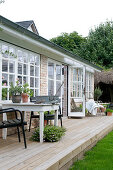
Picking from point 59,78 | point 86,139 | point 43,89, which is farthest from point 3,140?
point 59,78

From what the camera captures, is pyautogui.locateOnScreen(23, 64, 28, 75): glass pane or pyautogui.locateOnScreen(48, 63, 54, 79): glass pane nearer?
pyautogui.locateOnScreen(23, 64, 28, 75): glass pane

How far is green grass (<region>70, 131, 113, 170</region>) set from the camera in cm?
395

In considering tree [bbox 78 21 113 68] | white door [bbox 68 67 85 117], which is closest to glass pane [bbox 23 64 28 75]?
white door [bbox 68 67 85 117]

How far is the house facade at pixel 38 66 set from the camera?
581 centimetres

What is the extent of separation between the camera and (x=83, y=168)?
12.8 ft

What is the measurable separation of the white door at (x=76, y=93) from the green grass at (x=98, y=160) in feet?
14.5

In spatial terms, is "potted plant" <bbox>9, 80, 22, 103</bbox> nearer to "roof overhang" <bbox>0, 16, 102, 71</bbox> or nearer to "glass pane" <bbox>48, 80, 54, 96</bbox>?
"roof overhang" <bbox>0, 16, 102, 71</bbox>

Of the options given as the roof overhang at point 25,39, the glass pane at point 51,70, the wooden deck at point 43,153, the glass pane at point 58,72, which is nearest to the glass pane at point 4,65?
the roof overhang at point 25,39

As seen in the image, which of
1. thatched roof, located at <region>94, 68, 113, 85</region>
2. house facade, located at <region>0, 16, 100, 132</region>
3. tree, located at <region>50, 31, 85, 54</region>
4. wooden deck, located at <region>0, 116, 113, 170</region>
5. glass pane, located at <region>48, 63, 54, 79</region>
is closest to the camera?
wooden deck, located at <region>0, 116, 113, 170</region>

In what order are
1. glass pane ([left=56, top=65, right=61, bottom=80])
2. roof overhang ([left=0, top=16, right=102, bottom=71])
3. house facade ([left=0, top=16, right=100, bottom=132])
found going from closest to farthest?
roof overhang ([left=0, top=16, right=102, bottom=71]), house facade ([left=0, top=16, right=100, bottom=132]), glass pane ([left=56, top=65, right=61, bottom=80])

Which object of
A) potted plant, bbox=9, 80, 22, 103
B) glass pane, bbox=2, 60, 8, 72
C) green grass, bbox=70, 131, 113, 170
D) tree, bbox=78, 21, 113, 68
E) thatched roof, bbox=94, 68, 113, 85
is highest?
tree, bbox=78, 21, 113, 68

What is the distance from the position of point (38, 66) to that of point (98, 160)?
3.93 meters

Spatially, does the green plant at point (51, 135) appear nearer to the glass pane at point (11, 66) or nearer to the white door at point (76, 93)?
→ the glass pane at point (11, 66)

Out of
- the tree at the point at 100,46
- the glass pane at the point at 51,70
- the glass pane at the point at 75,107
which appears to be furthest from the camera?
the tree at the point at 100,46
